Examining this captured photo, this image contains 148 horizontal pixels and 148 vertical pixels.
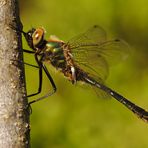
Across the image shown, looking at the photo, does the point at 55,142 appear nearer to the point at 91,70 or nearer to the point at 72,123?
the point at 72,123

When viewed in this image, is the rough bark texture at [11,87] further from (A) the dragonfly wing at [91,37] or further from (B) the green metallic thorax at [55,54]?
(A) the dragonfly wing at [91,37]

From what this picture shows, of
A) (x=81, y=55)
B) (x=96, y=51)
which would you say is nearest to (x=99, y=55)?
(x=96, y=51)

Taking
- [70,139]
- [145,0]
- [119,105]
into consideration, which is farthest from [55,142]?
[145,0]

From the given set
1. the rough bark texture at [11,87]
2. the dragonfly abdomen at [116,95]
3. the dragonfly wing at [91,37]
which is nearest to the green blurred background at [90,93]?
the dragonfly abdomen at [116,95]

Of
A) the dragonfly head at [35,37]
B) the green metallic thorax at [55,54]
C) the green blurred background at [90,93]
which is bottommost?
the green blurred background at [90,93]

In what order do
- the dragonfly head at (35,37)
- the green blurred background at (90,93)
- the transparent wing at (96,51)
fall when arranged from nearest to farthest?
the dragonfly head at (35,37)
the transparent wing at (96,51)
the green blurred background at (90,93)

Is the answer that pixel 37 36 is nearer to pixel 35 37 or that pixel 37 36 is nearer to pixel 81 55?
pixel 35 37
